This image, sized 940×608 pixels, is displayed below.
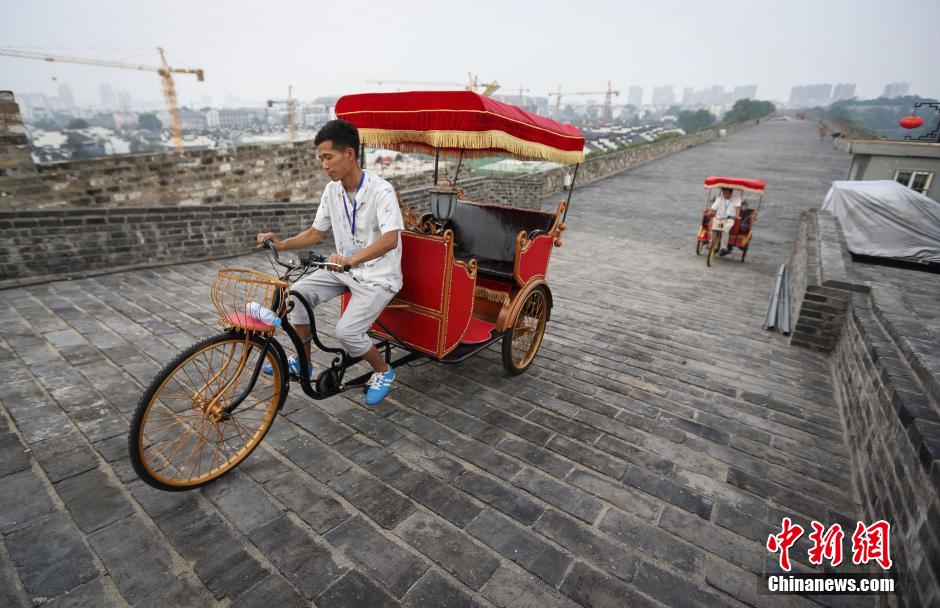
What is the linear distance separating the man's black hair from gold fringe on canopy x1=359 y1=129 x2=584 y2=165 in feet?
2.55

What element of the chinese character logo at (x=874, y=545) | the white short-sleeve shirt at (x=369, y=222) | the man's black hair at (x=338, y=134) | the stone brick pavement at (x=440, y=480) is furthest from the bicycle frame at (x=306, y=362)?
the chinese character logo at (x=874, y=545)

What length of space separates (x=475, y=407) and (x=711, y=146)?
140ft

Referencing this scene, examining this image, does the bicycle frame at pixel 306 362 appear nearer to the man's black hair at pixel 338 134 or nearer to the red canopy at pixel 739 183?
the man's black hair at pixel 338 134

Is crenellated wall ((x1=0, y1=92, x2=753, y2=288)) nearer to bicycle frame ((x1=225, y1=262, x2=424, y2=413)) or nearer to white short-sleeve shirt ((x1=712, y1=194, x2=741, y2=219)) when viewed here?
bicycle frame ((x1=225, y1=262, x2=424, y2=413))

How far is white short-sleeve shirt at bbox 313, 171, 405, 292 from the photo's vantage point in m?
2.91

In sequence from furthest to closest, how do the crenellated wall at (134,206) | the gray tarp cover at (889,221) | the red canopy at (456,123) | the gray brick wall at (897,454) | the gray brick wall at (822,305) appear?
1. the gray tarp cover at (889,221)
2. the crenellated wall at (134,206)
3. the gray brick wall at (822,305)
4. the red canopy at (456,123)
5. the gray brick wall at (897,454)

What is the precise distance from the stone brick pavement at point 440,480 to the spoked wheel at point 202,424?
0.45 ft

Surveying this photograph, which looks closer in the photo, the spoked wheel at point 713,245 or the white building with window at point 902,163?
the spoked wheel at point 713,245

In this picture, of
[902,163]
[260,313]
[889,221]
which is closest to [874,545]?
[260,313]

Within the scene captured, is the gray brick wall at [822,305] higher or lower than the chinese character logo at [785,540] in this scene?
higher

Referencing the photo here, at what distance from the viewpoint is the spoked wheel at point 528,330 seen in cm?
410

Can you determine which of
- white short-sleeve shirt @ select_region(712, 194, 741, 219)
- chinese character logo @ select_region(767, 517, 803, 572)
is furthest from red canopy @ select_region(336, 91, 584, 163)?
white short-sleeve shirt @ select_region(712, 194, 741, 219)

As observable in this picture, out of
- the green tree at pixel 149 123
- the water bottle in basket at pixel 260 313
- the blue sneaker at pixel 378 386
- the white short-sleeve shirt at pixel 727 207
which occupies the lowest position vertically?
the blue sneaker at pixel 378 386

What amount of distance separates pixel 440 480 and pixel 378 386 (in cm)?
89
